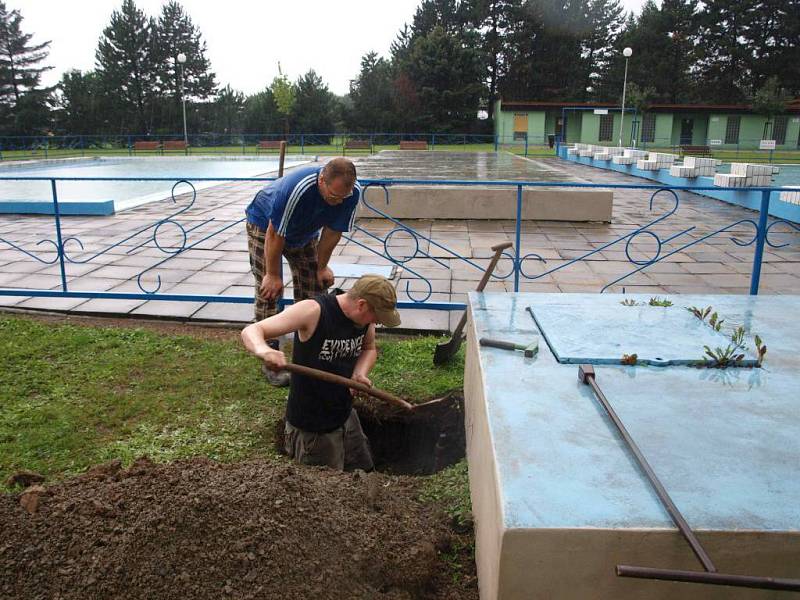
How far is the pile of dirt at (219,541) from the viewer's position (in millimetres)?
1828

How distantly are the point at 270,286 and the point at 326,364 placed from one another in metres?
1.00

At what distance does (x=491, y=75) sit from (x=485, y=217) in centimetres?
4215

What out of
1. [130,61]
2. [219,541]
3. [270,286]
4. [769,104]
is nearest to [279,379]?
[270,286]

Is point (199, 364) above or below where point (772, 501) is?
below

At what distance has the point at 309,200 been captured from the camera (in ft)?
11.3

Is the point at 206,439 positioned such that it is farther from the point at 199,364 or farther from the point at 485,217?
the point at 485,217

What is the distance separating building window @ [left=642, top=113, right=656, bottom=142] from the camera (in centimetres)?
3419

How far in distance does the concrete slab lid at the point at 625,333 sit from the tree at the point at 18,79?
44518mm

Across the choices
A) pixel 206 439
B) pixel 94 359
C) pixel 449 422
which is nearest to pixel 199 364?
pixel 94 359

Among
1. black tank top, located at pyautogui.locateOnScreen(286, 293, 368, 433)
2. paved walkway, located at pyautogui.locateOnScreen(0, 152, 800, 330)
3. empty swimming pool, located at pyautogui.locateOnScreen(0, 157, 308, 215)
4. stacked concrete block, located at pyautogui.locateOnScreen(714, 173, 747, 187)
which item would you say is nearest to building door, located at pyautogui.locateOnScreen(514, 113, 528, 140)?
empty swimming pool, located at pyautogui.locateOnScreen(0, 157, 308, 215)

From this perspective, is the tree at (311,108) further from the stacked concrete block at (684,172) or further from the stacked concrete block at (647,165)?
the stacked concrete block at (684,172)

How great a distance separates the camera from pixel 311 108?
136 feet

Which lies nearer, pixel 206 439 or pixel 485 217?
pixel 206 439

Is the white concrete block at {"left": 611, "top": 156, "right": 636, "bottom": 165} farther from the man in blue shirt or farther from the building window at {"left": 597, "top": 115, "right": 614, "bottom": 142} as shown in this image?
the man in blue shirt
